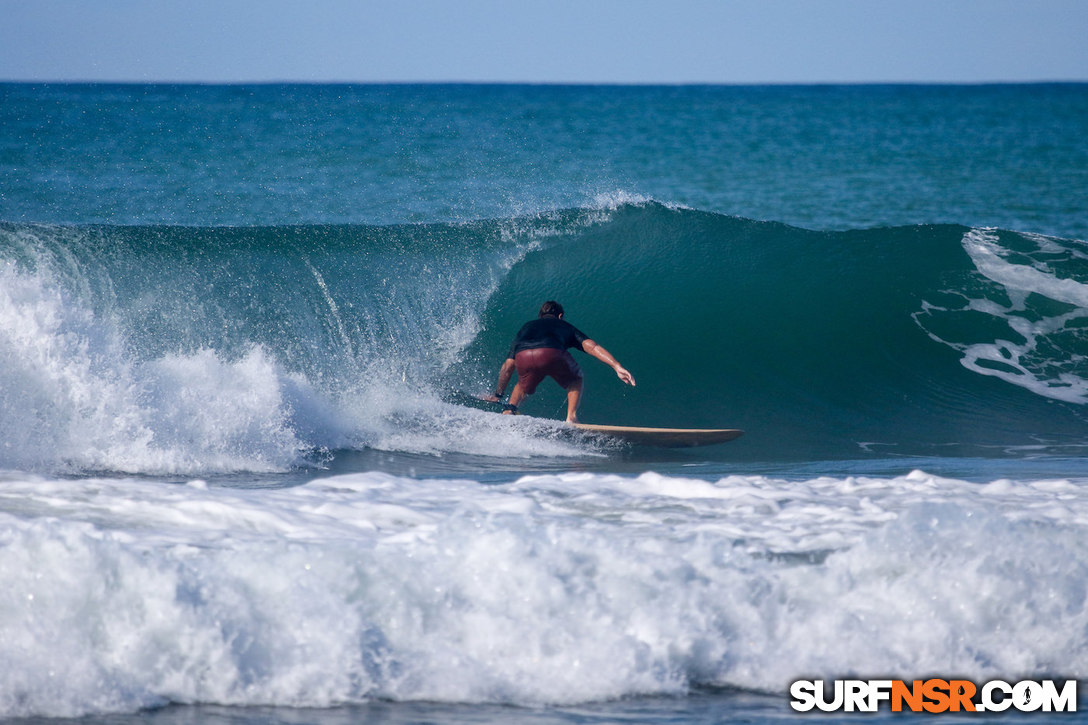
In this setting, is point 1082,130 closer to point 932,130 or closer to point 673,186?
point 932,130

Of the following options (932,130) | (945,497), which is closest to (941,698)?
(945,497)

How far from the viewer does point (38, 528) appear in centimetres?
414

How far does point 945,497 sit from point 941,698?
2.26 meters

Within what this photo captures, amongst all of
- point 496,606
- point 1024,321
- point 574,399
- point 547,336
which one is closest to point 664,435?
point 574,399

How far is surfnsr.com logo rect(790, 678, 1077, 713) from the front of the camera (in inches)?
148

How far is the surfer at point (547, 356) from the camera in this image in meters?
9.26

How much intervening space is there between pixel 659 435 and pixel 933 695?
4.96m

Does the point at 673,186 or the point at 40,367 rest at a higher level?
the point at 673,186

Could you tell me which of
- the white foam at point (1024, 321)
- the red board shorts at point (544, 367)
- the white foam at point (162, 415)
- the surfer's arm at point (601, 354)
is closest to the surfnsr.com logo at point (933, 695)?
the white foam at point (162, 415)

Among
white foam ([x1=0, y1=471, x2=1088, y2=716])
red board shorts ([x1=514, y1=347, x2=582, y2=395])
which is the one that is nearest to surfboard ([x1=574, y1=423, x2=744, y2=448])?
red board shorts ([x1=514, y1=347, x2=582, y2=395])

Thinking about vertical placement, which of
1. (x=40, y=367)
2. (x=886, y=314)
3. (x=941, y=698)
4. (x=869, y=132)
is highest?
(x=869, y=132)

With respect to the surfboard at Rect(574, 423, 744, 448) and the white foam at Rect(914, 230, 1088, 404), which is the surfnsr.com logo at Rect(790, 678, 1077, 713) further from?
the white foam at Rect(914, 230, 1088, 404)

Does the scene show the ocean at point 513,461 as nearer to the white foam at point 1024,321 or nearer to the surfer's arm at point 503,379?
the white foam at point 1024,321

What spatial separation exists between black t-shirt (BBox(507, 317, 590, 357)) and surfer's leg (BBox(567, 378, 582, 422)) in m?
0.34
